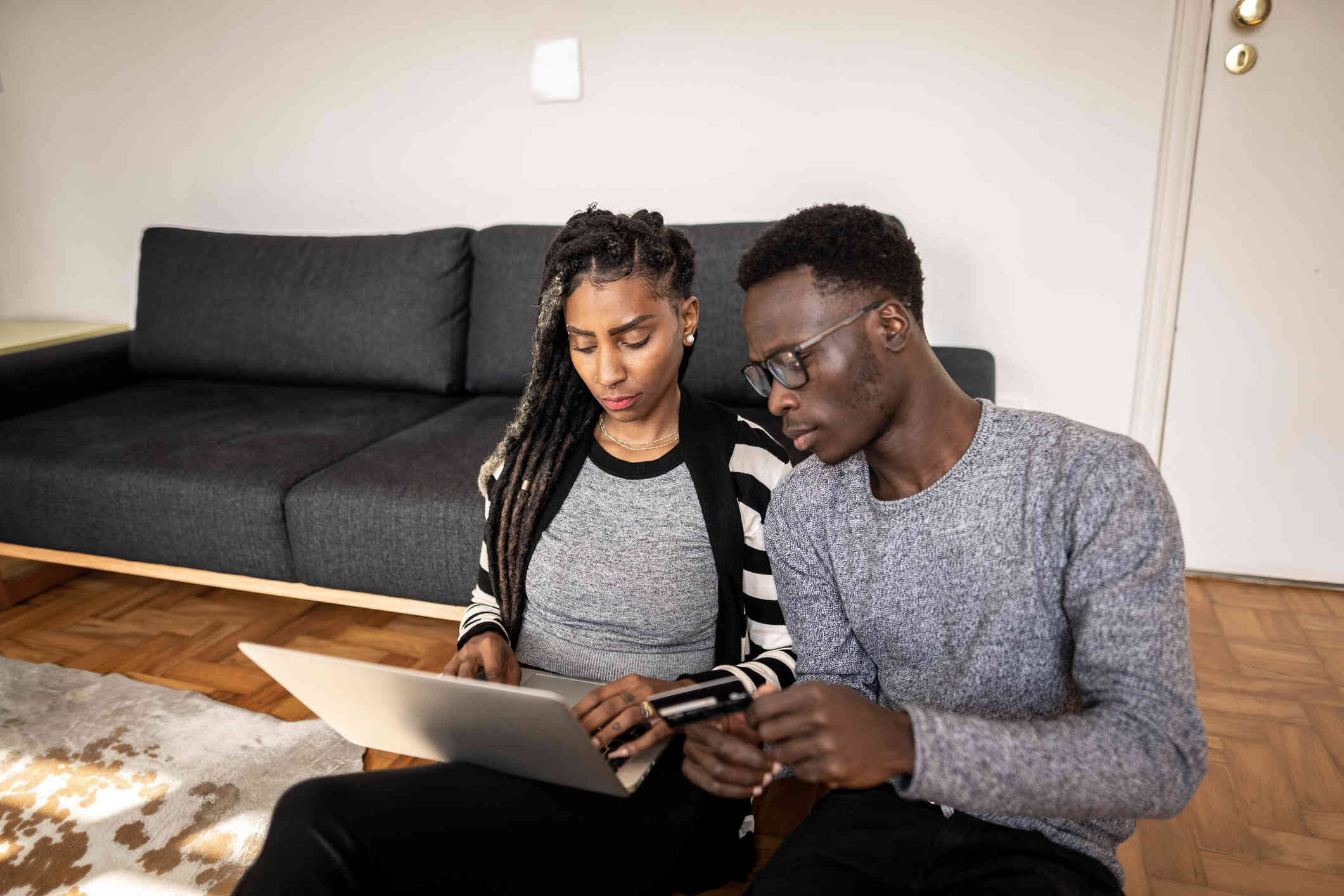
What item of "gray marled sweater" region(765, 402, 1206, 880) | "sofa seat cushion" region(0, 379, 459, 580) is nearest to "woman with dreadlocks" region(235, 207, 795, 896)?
"gray marled sweater" region(765, 402, 1206, 880)

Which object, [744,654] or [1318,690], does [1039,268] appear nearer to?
[1318,690]

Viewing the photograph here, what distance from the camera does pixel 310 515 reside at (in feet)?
6.29

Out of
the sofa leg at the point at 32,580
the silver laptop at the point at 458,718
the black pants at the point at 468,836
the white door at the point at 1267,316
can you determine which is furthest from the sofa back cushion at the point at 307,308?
the white door at the point at 1267,316

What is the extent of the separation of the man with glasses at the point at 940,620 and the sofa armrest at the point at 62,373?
239cm

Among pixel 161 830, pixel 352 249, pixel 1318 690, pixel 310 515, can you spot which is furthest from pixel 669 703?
pixel 352 249

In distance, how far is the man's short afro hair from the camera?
2.96ft

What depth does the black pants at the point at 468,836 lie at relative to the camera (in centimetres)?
80

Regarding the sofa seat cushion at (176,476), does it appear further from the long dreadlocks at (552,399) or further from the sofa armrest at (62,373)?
the long dreadlocks at (552,399)

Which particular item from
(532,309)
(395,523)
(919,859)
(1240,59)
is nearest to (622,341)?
(919,859)

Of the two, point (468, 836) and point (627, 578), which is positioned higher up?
point (627, 578)

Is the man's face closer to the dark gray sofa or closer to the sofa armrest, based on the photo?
the dark gray sofa

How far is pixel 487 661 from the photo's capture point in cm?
114

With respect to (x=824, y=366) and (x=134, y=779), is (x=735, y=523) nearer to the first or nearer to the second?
(x=824, y=366)

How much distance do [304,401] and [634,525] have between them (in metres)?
1.58
